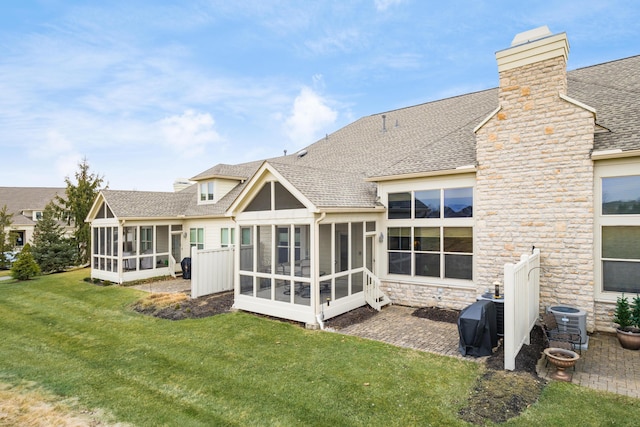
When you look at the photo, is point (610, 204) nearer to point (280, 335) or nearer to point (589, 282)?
point (589, 282)

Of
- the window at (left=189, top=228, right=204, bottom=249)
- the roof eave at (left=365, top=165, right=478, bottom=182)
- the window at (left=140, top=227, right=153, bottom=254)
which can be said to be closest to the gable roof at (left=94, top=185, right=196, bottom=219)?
the window at (left=140, top=227, right=153, bottom=254)

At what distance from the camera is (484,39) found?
14.8 m

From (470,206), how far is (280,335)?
635 centimetres

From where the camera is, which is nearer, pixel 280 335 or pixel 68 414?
pixel 68 414

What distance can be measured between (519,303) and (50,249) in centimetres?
2482

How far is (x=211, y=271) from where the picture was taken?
12.9 metres

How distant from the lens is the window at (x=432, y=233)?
9.77 meters

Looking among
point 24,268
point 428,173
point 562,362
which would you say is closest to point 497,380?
point 562,362

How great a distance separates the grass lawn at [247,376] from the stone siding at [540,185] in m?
3.65

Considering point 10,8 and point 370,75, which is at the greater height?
point 370,75

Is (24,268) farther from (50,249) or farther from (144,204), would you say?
(144,204)

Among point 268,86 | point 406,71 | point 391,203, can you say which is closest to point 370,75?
point 406,71

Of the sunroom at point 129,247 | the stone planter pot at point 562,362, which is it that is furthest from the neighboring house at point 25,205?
the stone planter pot at point 562,362

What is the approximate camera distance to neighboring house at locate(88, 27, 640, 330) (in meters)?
7.93
